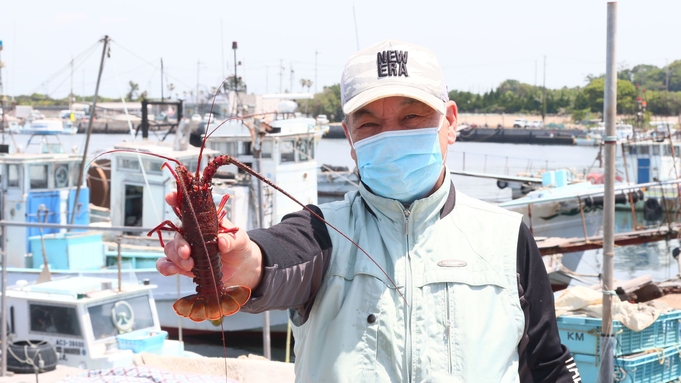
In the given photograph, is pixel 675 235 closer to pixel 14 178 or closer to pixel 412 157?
pixel 412 157

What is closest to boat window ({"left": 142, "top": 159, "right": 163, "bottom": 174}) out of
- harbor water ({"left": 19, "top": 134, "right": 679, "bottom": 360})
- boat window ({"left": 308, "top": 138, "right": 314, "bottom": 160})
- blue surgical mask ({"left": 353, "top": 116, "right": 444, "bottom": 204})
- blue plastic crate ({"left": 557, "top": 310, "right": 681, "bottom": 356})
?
harbor water ({"left": 19, "top": 134, "right": 679, "bottom": 360})

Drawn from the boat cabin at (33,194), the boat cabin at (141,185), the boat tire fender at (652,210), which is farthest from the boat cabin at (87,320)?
the boat tire fender at (652,210)

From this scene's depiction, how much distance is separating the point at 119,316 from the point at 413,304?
9.01 meters

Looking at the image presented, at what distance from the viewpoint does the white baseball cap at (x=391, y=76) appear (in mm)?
2121

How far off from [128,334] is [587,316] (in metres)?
6.23

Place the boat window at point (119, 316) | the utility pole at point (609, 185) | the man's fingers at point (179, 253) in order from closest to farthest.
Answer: the man's fingers at point (179, 253) < the utility pole at point (609, 185) < the boat window at point (119, 316)

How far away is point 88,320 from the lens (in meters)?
9.96

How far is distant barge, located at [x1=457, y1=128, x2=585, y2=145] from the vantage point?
70062 millimetres

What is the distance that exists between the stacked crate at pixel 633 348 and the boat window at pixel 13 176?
1175 cm

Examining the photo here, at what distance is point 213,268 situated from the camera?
1786mm

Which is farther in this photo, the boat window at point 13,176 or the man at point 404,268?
the boat window at point 13,176

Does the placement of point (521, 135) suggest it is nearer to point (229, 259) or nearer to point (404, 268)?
point (404, 268)

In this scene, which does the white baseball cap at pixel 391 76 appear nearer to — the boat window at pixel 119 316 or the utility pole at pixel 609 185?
the utility pole at pixel 609 185

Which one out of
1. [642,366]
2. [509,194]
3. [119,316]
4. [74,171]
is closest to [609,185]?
[642,366]
